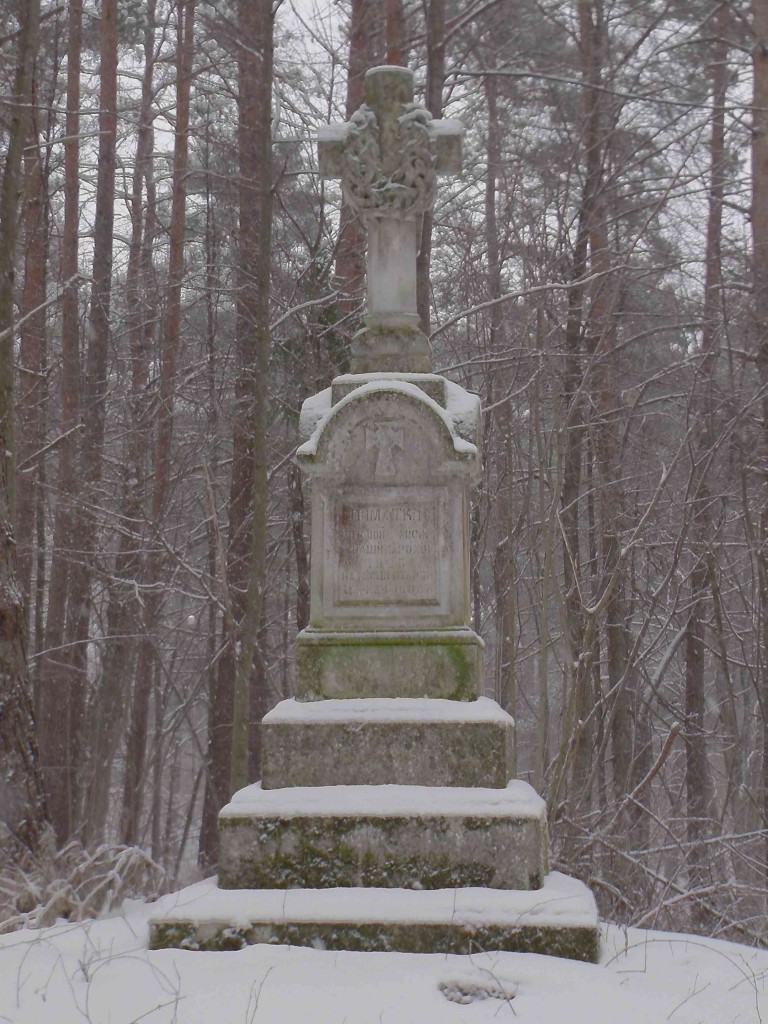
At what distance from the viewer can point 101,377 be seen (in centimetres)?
1291

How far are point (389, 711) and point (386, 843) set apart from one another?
0.65 meters

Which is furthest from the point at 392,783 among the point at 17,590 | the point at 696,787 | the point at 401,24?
the point at 401,24

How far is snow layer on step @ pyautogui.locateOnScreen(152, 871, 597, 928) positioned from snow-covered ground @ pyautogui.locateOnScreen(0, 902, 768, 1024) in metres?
0.15

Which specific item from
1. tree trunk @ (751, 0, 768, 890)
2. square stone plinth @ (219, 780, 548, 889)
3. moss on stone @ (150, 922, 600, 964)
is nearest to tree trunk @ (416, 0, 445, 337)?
tree trunk @ (751, 0, 768, 890)

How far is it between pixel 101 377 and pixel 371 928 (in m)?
9.63

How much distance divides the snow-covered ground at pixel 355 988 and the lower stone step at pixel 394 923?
0.10 meters

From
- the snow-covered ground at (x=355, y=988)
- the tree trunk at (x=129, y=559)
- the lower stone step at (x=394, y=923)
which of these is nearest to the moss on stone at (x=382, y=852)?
the lower stone step at (x=394, y=923)

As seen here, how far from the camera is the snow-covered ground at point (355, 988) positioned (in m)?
3.71

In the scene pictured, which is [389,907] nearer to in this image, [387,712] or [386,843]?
[386,843]

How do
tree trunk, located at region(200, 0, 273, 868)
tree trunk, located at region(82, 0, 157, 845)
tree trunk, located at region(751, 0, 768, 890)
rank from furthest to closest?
tree trunk, located at region(200, 0, 273, 868) < tree trunk, located at region(82, 0, 157, 845) < tree trunk, located at region(751, 0, 768, 890)

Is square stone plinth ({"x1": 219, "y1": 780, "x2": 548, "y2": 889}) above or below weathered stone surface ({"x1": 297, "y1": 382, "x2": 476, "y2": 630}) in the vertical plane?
below

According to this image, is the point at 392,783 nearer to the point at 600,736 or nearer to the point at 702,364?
the point at 600,736

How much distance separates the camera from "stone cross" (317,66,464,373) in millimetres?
6051

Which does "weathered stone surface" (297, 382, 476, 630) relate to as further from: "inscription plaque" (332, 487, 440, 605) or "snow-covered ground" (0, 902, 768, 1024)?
"snow-covered ground" (0, 902, 768, 1024)
